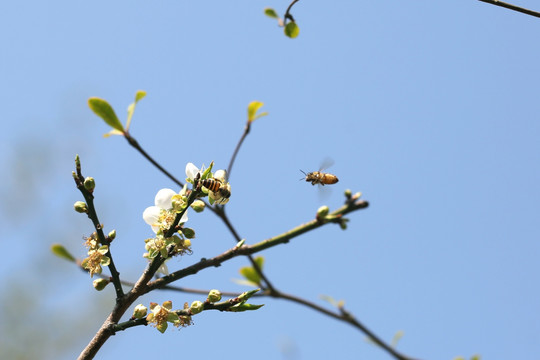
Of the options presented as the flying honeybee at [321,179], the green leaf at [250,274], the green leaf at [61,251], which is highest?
the flying honeybee at [321,179]

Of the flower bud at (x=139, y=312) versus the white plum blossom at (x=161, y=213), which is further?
the white plum blossom at (x=161, y=213)

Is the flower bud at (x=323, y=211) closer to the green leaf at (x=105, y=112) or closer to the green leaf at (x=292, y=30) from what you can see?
the green leaf at (x=105, y=112)

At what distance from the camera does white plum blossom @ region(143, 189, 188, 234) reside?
1.48m

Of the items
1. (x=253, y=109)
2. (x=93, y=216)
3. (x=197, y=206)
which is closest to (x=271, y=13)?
(x=253, y=109)

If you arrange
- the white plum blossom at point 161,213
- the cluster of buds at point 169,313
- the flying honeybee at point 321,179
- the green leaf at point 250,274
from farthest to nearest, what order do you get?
the flying honeybee at point 321,179 → the white plum blossom at point 161,213 → the cluster of buds at point 169,313 → the green leaf at point 250,274

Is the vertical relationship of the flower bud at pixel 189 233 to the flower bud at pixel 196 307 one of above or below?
above

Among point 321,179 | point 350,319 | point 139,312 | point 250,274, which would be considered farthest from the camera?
point 321,179

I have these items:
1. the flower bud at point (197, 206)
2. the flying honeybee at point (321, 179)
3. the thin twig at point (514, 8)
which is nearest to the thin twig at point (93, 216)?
the flower bud at point (197, 206)

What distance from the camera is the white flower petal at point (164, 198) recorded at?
150 cm

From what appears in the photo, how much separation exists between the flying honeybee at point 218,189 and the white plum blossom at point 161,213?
0.40 feet

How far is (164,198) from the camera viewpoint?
4.92 ft

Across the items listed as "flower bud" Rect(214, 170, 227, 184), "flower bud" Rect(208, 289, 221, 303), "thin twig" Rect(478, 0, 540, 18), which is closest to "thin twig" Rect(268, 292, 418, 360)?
"flower bud" Rect(208, 289, 221, 303)

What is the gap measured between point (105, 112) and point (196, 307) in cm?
58

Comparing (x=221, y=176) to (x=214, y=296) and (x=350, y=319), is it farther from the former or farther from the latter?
(x=350, y=319)
